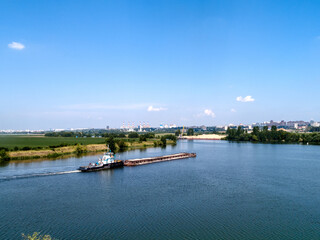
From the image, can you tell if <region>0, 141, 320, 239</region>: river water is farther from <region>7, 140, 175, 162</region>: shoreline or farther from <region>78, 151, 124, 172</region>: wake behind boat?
<region>7, 140, 175, 162</region>: shoreline

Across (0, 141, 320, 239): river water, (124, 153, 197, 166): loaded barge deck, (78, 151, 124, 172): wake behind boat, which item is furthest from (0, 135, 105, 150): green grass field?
(0, 141, 320, 239): river water

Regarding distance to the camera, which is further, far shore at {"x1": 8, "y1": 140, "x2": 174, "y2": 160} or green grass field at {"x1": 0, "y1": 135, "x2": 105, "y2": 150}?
green grass field at {"x1": 0, "y1": 135, "x2": 105, "y2": 150}

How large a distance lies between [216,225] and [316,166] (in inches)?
1367

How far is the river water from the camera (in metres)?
18.3

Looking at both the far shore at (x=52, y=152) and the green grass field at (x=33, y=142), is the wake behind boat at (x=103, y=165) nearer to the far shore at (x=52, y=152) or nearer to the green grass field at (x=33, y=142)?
the far shore at (x=52, y=152)

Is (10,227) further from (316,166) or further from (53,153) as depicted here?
(316,166)

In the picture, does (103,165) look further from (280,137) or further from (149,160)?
(280,137)

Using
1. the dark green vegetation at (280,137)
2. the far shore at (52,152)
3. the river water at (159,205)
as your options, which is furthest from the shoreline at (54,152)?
the dark green vegetation at (280,137)

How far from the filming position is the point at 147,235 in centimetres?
1769

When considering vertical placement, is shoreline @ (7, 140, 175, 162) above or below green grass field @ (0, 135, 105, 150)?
below

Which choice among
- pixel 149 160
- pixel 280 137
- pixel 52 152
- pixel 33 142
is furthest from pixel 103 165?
pixel 280 137

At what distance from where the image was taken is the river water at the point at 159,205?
18.3 meters

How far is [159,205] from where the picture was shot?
928 inches

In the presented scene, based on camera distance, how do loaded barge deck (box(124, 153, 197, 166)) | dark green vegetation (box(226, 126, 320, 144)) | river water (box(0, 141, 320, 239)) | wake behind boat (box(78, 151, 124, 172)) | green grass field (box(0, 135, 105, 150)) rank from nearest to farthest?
river water (box(0, 141, 320, 239)) < wake behind boat (box(78, 151, 124, 172)) < loaded barge deck (box(124, 153, 197, 166)) < green grass field (box(0, 135, 105, 150)) < dark green vegetation (box(226, 126, 320, 144))
